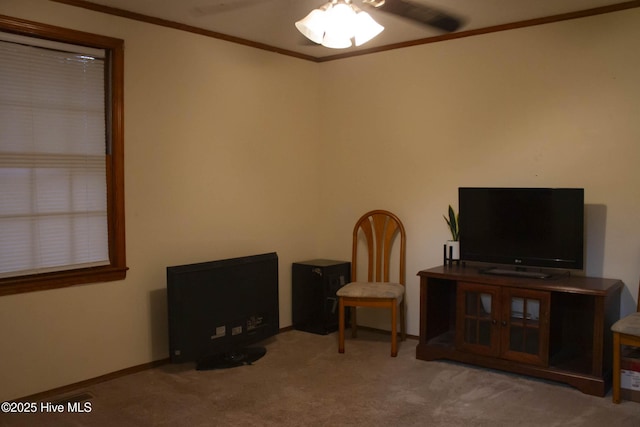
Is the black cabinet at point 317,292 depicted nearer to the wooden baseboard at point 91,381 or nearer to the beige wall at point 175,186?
the beige wall at point 175,186

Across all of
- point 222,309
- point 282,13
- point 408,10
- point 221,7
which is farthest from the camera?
point 222,309

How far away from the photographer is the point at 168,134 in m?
3.91

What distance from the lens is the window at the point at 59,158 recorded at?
10.4 feet

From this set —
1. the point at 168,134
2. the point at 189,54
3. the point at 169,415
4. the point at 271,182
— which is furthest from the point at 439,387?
the point at 189,54

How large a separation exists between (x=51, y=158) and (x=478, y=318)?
115 inches

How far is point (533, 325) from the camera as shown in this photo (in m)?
3.50

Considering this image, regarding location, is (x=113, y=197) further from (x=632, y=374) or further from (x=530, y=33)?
(x=632, y=374)

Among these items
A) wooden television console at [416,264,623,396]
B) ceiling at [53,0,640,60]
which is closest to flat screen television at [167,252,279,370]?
wooden television console at [416,264,623,396]

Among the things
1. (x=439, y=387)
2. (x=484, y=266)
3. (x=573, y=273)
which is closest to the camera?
(x=439, y=387)

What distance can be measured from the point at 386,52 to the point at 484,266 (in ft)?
6.36

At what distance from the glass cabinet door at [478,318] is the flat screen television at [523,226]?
0.25m

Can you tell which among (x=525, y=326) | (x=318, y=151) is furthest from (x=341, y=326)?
(x=318, y=151)

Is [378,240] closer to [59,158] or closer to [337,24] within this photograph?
[337,24]

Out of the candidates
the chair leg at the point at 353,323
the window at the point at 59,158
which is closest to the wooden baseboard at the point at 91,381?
the window at the point at 59,158
